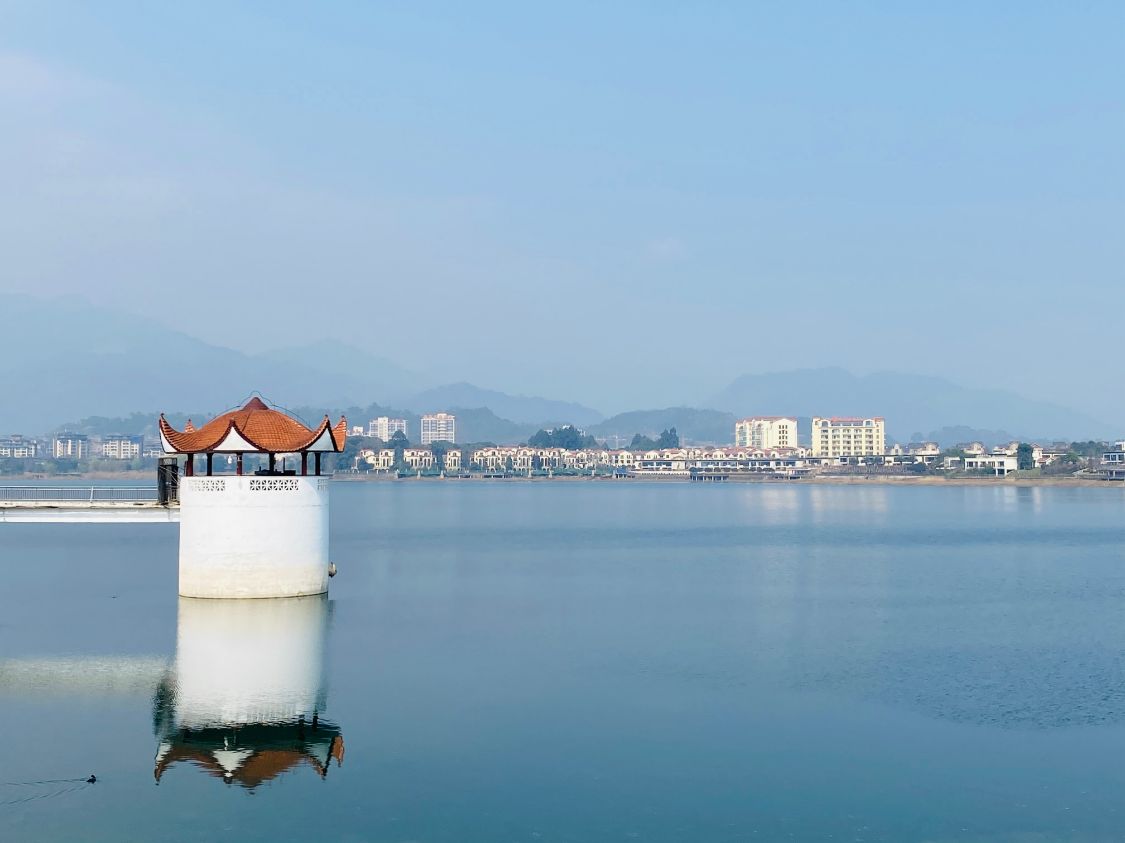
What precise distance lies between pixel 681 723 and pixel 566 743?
417 cm

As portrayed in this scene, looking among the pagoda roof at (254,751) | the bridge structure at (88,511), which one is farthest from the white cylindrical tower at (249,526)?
the pagoda roof at (254,751)

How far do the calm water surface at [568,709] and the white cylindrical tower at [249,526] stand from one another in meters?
1.59

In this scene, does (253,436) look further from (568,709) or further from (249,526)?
(568,709)

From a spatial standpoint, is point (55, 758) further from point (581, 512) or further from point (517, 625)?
point (581, 512)

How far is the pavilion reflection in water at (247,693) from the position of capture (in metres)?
32.9

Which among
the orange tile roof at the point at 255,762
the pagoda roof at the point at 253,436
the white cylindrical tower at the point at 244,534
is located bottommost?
the orange tile roof at the point at 255,762

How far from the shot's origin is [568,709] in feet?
127

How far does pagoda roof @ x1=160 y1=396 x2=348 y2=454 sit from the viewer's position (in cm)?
5656

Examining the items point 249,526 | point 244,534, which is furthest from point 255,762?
point 244,534

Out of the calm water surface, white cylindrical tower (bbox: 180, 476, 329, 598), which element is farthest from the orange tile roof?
white cylindrical tower (bbox: 180, 476, 329, 598)

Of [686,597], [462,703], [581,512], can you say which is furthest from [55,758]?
[581,512]

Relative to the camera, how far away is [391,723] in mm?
36562

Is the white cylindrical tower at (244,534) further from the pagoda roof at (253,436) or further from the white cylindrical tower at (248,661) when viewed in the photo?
the pagoda roof at (253,436)

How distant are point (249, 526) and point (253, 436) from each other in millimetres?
4767
